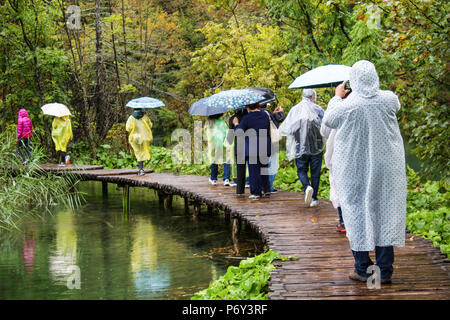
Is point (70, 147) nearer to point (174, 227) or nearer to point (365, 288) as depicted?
point (174, 227)

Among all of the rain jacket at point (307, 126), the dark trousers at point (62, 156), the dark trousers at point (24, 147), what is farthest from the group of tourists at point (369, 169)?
the dark trousers at point (62, 156)

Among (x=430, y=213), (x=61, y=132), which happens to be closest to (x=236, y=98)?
(x=430, y=213)

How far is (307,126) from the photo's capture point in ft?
29.3

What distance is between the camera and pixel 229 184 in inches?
496

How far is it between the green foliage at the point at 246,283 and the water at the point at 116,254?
1179 millimetres

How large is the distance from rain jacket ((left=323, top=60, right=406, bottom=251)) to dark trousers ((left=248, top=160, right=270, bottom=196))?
16.2 ft

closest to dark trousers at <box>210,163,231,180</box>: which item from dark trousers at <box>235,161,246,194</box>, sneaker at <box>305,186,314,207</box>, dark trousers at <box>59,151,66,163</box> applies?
dark trousers at <box>235,161,246,194</box>

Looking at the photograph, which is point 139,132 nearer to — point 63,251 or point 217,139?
point 217,139

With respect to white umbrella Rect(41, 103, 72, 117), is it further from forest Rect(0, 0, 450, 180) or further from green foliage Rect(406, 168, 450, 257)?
green foliage Rect(406, 168, 450, 257)

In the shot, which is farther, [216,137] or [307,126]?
[216,137]

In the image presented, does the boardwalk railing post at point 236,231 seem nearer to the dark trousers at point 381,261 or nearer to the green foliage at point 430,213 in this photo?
the green foliage at point 430,213

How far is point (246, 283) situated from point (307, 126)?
3768 mm

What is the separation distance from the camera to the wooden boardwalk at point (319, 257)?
5070mm
